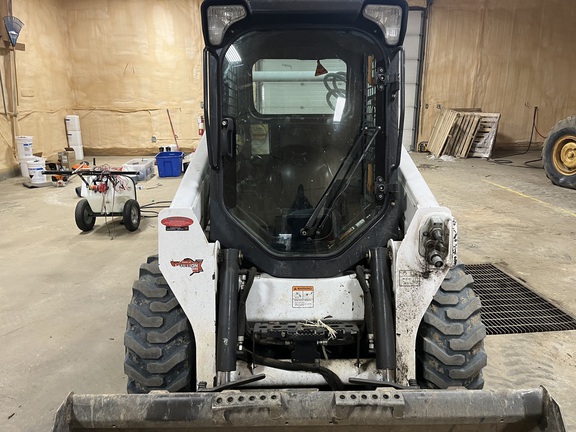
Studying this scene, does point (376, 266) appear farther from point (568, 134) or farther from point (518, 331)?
point (568, 134)

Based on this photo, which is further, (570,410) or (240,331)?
(570,410)

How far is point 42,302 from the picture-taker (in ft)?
12.8

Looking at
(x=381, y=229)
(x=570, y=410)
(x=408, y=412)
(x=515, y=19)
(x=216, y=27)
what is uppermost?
(x=515, y=19)

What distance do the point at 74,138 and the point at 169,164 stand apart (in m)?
4.16

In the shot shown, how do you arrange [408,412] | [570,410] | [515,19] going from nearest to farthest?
[408,412]
[570,410]
[515,19]

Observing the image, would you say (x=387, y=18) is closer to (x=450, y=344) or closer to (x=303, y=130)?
(x=303, y=130)

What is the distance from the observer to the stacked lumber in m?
11.6

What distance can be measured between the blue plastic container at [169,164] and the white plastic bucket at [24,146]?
8.32ft

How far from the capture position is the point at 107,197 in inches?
220

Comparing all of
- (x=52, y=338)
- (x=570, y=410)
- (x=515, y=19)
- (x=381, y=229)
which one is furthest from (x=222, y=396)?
(x=515, y=19)

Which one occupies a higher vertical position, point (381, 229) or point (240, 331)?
point (381, 229)

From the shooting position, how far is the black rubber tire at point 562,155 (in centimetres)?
832

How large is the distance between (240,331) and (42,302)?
8.44 ft

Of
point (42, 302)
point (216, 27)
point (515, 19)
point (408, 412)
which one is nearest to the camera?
point (408, 412)
